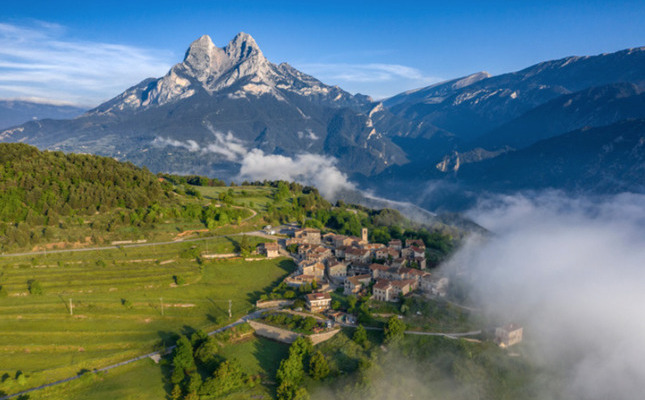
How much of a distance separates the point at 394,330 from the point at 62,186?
8223 cm

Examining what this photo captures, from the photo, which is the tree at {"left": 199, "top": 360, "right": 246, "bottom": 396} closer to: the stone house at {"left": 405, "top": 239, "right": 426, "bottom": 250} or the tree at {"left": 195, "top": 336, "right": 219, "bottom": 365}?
the tree at {"left": 195, "top": 336, "right": 219, "bottom": 365}

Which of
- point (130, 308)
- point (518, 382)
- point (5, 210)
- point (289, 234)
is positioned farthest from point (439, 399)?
point (5, 210)

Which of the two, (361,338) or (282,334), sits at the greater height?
(361,338)

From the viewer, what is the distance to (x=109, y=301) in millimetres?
69062

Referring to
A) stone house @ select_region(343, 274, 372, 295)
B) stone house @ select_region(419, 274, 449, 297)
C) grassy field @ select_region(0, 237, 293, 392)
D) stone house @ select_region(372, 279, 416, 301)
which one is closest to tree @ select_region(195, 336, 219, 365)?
grassy field @ select_region(0, 237, 293, 392)

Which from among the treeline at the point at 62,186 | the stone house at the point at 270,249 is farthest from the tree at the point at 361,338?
the treeline at the point at 62,186

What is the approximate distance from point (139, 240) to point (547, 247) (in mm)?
110392

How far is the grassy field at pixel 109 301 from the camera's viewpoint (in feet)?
187

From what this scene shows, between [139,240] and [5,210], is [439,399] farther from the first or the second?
Answer: [5,210]

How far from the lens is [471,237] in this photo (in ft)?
433

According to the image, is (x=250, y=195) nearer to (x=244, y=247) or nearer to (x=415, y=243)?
(x=244, y=247)

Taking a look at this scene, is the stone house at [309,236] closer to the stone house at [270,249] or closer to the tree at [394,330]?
the stone house at [270,249]

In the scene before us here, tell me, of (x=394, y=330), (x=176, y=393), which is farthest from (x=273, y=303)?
(x=176, y=393)

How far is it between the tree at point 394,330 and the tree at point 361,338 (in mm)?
2956
